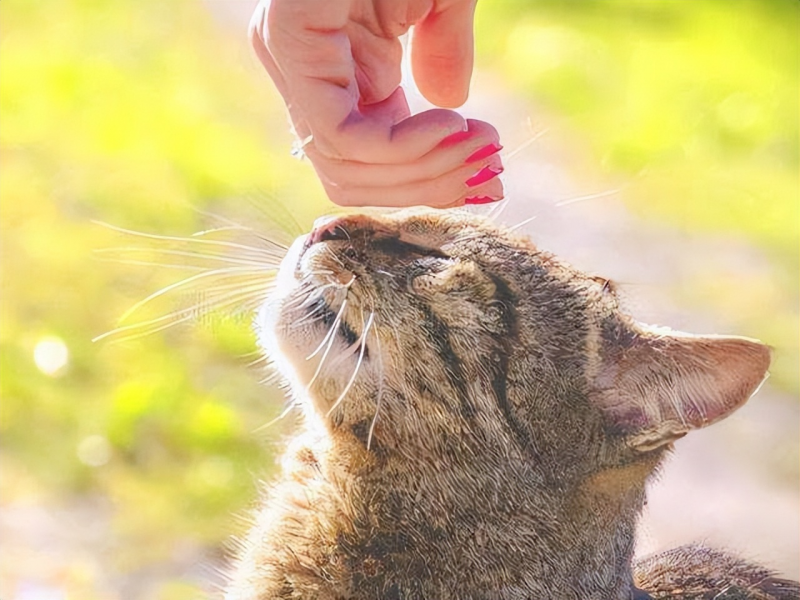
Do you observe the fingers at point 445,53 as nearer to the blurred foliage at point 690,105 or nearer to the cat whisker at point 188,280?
the cat whisker at point 188,280

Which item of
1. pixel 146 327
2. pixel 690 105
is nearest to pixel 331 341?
pixel 146 327

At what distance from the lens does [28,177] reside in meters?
2.63

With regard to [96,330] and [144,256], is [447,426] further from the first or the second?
[96,330]

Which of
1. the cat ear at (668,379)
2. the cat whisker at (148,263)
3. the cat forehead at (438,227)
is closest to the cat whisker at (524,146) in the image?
the cat forehead at (438,227)

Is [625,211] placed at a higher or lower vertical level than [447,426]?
higher

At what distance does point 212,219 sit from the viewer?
1984 millimetres

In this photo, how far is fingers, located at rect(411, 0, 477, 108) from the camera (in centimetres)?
139

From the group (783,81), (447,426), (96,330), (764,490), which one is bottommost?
(447,426)

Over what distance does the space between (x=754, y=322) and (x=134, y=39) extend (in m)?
1.69

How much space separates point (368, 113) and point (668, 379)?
51 cm

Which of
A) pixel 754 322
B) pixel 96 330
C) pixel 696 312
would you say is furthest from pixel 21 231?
pixel 754 322

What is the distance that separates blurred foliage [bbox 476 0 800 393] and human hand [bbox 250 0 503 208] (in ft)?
2.86

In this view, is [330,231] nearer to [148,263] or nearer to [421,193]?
[421,193]

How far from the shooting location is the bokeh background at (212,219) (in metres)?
2.01
